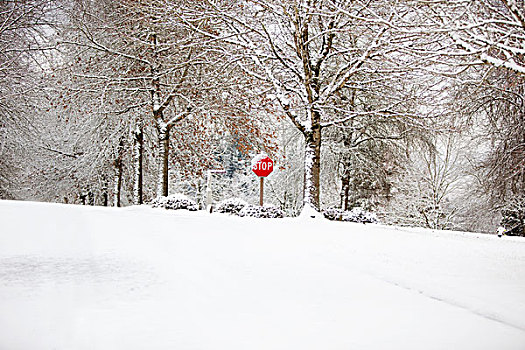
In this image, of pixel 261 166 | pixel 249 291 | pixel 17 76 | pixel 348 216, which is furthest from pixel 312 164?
pixel 17 76

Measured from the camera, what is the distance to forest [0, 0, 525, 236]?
41.8 ft

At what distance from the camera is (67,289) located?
457cm

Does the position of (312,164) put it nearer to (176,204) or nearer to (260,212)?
(260,212)

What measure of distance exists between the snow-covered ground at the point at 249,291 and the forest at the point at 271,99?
4037 mm

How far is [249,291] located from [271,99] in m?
10.5

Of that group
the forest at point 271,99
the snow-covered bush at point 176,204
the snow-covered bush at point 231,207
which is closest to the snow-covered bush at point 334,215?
the forest at point 271,99

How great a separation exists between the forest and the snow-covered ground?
404 centimetres

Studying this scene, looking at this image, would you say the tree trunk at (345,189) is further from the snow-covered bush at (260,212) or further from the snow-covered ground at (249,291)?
the snow-covered ground at (249,291)

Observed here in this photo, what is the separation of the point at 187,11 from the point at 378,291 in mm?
10737

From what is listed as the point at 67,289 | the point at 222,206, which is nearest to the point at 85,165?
the point at 222,206

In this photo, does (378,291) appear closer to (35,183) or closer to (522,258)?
(522,258)

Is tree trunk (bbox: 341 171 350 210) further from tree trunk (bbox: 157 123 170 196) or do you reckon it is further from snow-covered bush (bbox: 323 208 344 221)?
tree trunk (bbox: 157 123 170 196)

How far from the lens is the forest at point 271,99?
12.8 m

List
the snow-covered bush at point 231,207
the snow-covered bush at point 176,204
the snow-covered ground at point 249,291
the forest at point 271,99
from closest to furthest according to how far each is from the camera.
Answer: the snow-covered ground at point 249,291 → the forest at point 271,99 → the snow-covered bush at point 231,207 → the snow-covered bush at point 176,204
